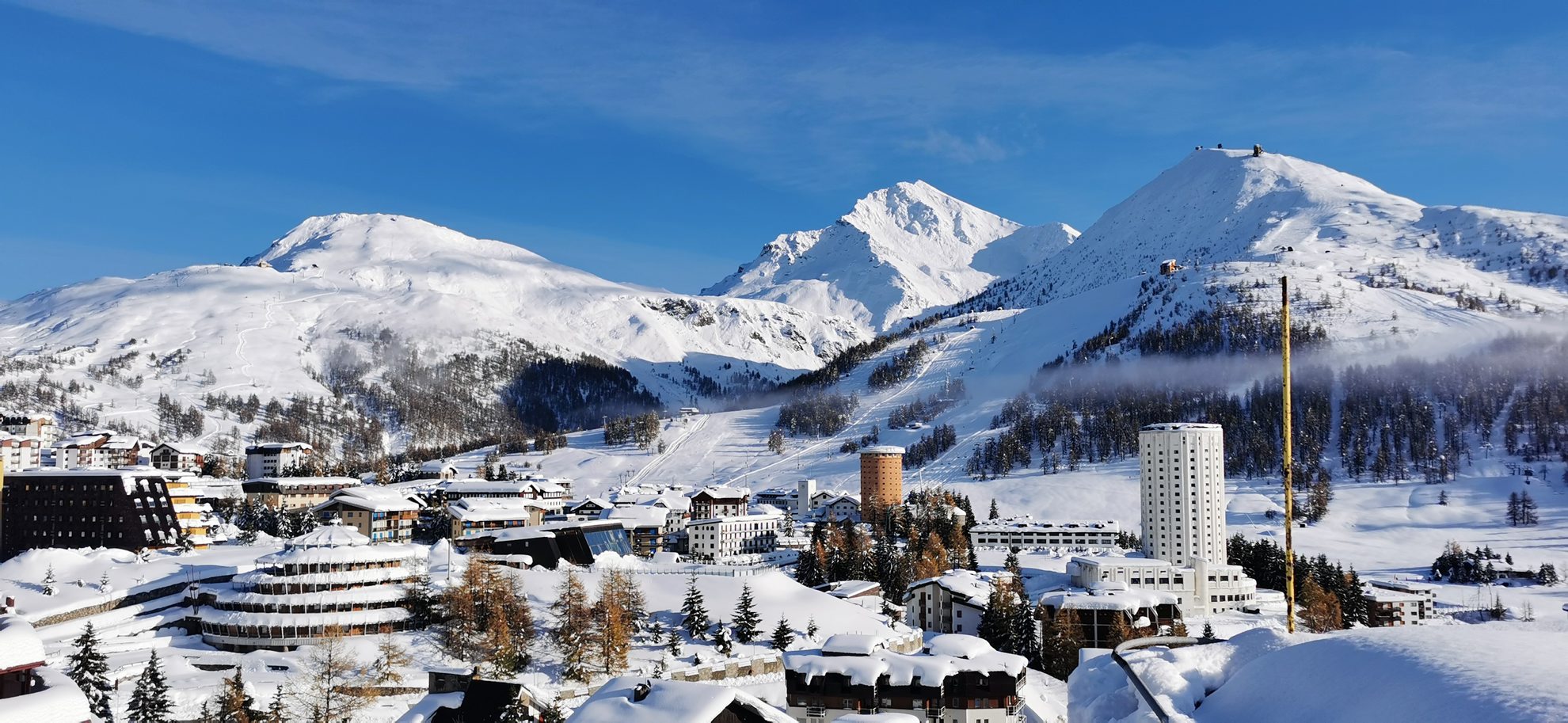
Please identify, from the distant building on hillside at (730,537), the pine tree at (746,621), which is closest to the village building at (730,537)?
the distant building on hillside at (730,537)

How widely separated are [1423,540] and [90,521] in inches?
5190

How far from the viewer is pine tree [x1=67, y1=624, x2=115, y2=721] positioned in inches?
1882

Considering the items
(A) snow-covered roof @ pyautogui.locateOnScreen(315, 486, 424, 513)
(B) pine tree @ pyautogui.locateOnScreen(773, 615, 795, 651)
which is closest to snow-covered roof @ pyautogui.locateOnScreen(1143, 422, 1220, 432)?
(B) pine tree @ pyautogui.locateOnScreen(773, 615, 795, 651)

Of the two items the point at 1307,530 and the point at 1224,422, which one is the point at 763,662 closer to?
the point at 1307,530

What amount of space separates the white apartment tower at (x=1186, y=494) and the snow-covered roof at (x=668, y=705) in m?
88.5

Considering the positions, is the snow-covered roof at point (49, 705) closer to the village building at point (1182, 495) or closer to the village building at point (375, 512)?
the village building at point (375, 512)

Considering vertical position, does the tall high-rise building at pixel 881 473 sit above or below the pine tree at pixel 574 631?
above

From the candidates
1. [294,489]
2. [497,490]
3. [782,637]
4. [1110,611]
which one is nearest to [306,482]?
[294,489]

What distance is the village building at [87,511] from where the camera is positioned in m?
94.4

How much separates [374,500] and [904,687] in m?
81.1

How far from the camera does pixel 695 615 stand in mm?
68688

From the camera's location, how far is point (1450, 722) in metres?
18.0

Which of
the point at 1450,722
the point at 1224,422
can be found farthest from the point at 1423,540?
the point at 1450,722

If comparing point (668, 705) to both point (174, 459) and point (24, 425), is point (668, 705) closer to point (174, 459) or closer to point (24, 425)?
point (174, 459)
